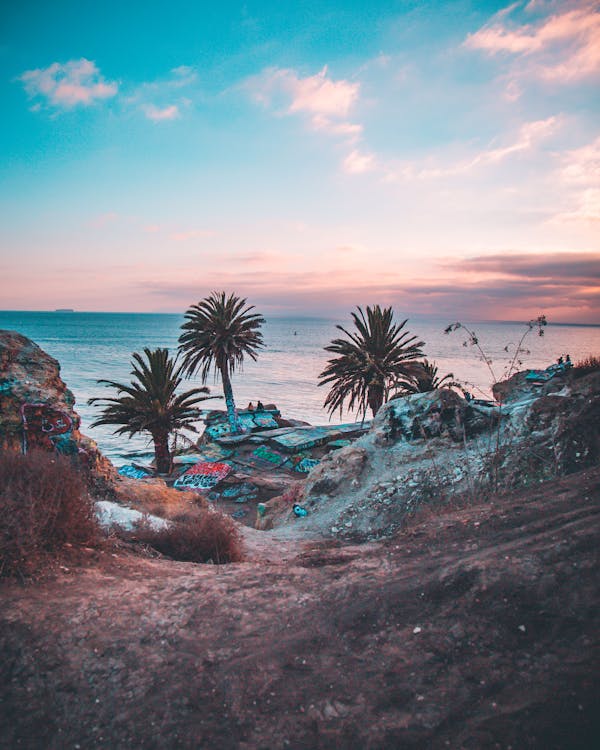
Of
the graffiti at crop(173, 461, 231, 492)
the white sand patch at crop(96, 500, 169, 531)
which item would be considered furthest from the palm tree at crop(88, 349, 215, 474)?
the white sand patch at crop(96, 500, 169, 531)

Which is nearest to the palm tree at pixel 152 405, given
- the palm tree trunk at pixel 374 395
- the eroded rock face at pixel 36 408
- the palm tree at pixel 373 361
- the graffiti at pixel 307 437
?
the graffiti at pixel 307 437

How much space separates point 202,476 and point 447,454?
45.3 ft

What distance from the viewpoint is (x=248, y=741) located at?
2.89 metres

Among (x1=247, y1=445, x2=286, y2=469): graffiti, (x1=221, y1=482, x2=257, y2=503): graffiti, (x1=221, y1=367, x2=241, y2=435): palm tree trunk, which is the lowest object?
(x1=221, y1=482, x2=257, y2=503): graffiti

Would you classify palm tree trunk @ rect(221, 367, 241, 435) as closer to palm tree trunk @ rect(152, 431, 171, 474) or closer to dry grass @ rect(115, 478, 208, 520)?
palm tree trunk @ rect(152, 431, 171, 474)

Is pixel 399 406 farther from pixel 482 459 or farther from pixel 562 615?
pixel 562 615

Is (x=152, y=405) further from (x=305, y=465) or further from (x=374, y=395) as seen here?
(x=374, y=395)

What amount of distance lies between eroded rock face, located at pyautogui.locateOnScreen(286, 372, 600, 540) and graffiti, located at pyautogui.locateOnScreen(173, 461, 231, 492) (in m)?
8.71

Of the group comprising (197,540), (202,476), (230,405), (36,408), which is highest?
(36,408)

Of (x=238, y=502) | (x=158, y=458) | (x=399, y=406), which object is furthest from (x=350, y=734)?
(x=158, y=458)

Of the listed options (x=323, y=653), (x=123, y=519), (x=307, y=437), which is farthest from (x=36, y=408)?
(x=307, y=437)

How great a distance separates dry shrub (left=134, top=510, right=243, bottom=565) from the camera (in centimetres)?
666

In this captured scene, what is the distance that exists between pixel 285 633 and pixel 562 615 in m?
2.44

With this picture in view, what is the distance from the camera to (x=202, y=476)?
71.7 ft
